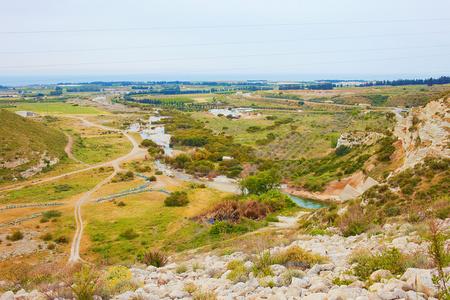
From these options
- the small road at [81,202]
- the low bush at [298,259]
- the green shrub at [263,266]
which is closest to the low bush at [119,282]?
the green shrub at [263,266]

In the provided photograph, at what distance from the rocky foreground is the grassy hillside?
44.4m

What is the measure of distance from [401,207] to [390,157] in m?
18.9

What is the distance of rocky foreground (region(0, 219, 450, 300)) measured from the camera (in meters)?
4.42

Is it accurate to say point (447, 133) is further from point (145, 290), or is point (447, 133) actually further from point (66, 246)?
point (66, 246)

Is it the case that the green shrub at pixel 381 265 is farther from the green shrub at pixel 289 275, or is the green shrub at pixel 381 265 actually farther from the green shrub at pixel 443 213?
the green shrub at pixel 443 213

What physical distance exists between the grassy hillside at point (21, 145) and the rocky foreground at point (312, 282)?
146 ft

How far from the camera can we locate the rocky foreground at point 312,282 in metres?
4.42

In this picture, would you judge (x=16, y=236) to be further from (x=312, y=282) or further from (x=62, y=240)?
(x=312, y=282)

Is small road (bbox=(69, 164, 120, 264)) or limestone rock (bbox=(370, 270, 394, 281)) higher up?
limestone rock (bbox=(370, 270, 394, 281))

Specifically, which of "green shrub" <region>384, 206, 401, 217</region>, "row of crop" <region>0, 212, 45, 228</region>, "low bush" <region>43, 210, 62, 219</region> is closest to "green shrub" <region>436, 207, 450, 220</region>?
"green shrub" <region>384, 206, 401, 217</region>

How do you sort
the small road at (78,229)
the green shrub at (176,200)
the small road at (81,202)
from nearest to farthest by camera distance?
1. the small road at (78,229)
2. the small road at (81,202)
3. the green shrub at (176,200)

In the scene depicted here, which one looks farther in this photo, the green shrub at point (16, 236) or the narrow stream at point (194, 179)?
the narrow stream at point (194, 179)

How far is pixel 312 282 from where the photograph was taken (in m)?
5.59

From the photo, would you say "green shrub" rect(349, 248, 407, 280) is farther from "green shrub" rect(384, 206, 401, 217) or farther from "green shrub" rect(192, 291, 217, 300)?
"green shrub" rect(384, 206, 401, 217)
